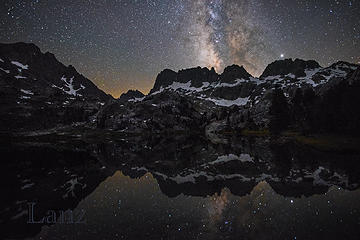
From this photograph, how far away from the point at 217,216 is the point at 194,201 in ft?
12.8

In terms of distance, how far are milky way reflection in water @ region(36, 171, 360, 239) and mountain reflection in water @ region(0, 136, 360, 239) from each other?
2.4 inches

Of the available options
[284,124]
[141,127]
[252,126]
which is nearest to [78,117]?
[141,127]

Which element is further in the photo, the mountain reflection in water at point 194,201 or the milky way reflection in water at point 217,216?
the mountain reflection in water at point 194,201

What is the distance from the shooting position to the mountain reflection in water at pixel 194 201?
1266 cm

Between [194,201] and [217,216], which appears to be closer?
[217,216]

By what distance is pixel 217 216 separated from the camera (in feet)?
49.0

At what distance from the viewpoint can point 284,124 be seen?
105m

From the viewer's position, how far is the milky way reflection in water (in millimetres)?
12297

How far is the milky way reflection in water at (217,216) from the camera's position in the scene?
12.3m

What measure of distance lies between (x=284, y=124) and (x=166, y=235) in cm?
10750

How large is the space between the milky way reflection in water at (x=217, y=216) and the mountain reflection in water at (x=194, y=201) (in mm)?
60

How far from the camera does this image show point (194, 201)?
60.9 feet

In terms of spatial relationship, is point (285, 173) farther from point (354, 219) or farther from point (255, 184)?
point (354, 219)

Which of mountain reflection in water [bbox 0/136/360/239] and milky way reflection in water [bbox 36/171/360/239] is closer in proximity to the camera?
milky way reflection in water [bbox 36/171/360/239]
